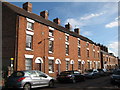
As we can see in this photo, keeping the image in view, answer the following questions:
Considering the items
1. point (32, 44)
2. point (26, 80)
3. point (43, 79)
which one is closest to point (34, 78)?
point (26, 80)

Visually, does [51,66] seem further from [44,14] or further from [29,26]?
[44,14]

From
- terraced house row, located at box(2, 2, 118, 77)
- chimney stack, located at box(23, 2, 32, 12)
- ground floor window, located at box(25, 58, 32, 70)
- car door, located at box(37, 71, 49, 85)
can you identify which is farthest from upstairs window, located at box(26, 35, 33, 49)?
car door, located at box(37, 71, 49, 85)

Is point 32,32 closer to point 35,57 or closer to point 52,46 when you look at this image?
point 35,57

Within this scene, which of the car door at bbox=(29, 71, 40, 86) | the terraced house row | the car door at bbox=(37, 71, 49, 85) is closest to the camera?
the car door at bbox=(29, 71, 40, 86)

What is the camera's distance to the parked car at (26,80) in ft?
34.2

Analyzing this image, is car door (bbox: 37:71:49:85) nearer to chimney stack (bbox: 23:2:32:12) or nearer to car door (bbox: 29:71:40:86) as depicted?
car door (bbox: 29:71:40:86)

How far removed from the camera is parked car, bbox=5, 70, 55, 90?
1042 cm

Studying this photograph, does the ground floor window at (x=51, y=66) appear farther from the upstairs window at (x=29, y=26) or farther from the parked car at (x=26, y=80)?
the parked car at (x=26, y=80)

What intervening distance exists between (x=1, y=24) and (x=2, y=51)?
3.64 meters

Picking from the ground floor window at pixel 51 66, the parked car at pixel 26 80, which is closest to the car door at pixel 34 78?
the parked car at pixel 26 80

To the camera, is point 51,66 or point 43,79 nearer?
point 43,79

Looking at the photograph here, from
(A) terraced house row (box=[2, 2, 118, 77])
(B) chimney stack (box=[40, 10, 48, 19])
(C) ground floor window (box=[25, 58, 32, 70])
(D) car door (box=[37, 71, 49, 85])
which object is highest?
(B) chimney stack (box=[40, 10, 48, 19])

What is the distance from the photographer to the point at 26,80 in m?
10.6

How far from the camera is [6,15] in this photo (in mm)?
18656
